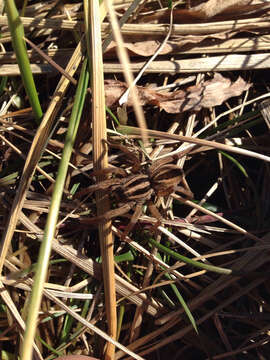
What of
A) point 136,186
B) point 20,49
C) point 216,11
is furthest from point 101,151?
point 216,11

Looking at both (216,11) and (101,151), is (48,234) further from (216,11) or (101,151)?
(216,11)

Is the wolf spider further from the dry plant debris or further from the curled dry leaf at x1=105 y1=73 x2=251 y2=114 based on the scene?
the curled dry leaf at x1=105 y1=73 x2=251 y2=114

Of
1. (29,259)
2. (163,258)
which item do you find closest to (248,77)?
(163,258)

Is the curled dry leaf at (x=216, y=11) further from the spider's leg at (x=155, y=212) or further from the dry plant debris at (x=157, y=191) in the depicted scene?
the spider's leg at (x=155, y=212)

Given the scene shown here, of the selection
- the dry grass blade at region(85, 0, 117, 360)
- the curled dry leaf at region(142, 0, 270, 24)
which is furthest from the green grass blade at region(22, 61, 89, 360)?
the curled dry leaf at region(142, 0, 270, 24)

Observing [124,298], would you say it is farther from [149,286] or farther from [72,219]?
[72,219]

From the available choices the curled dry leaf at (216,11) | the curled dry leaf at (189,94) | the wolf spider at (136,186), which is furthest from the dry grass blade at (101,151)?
the curled dry leaf at (216,11)

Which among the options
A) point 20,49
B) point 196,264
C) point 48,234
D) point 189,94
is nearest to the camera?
point 48,234
